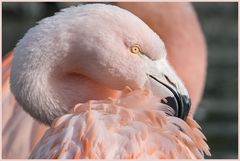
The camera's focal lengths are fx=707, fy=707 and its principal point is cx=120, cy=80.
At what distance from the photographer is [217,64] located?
1098 cm

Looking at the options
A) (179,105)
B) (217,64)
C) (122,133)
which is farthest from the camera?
(217,64)

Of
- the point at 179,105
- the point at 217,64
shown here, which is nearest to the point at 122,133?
the point at 179,105

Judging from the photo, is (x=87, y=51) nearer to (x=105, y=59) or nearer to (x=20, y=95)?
(x=105, y=59)

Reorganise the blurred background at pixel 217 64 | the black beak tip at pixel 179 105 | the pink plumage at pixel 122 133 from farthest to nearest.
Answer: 1. the blurred background at pixel 217 64
2. the black beak tip at pixel 179 105
3. the pink plumage at pixel 122 133

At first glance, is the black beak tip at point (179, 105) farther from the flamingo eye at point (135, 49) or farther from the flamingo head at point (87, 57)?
the flamingo eye at point (135, 49)

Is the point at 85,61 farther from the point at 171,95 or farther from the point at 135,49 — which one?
the point at 171,95

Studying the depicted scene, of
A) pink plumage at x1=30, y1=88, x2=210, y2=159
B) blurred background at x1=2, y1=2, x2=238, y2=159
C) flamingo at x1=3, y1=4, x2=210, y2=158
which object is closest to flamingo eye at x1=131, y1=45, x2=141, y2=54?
flamingo at x1=3, y1=4, x2=210, y2=158

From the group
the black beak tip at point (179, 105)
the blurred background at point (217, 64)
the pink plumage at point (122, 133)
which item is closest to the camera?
the pink plumage at point (122, 133)

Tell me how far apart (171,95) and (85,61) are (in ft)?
0.98

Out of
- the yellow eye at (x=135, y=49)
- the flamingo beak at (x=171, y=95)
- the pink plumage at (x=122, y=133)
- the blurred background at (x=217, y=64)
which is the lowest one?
the blurred background at (x=217, y=64)

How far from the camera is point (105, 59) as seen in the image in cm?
230

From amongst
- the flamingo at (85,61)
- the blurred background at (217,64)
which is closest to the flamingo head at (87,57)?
the flamingo at (85,61)

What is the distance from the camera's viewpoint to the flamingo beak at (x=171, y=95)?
2.25m

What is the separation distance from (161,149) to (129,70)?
31 centimetres
